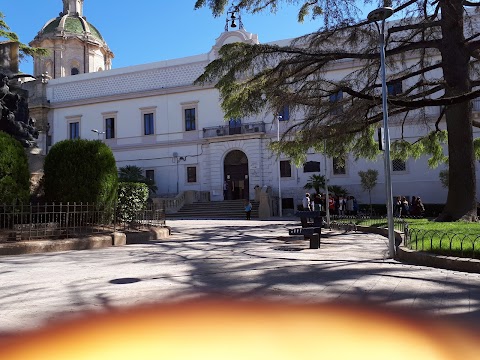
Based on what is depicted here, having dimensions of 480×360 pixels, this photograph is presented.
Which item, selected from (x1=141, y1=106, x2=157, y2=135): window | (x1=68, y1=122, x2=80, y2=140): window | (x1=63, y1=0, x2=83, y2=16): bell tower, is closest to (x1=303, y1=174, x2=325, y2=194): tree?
(x1=141, y1=106, x2=157, y2=135): window

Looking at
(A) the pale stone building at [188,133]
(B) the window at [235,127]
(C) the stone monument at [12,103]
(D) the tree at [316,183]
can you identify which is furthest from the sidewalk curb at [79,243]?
(B) the window at [235,127]

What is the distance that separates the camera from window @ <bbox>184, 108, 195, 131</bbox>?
122 ft

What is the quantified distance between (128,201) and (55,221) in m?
3.21

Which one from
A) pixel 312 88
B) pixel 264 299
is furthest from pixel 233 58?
pixel 264 299

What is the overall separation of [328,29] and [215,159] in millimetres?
21014

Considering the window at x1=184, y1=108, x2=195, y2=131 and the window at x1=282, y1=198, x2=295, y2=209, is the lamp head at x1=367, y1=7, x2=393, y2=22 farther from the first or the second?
the window at x1=184, y1=108, x2=195, y2=131

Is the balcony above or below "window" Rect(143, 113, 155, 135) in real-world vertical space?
below

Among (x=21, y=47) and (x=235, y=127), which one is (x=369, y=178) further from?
(x=21, y=47)

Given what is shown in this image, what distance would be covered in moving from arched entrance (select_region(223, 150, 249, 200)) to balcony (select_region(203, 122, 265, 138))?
1.62m

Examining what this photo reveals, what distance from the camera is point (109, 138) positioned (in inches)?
1556

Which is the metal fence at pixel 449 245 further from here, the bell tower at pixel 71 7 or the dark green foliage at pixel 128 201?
the bell tower at pixel 71 7

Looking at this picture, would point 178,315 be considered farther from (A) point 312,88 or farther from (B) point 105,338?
(A) point 312,88

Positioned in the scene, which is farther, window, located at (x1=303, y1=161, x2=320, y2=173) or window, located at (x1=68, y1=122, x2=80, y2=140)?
window, located at (x1=68, y1=122, x2=80, y2=140)

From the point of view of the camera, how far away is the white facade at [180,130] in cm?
3241
